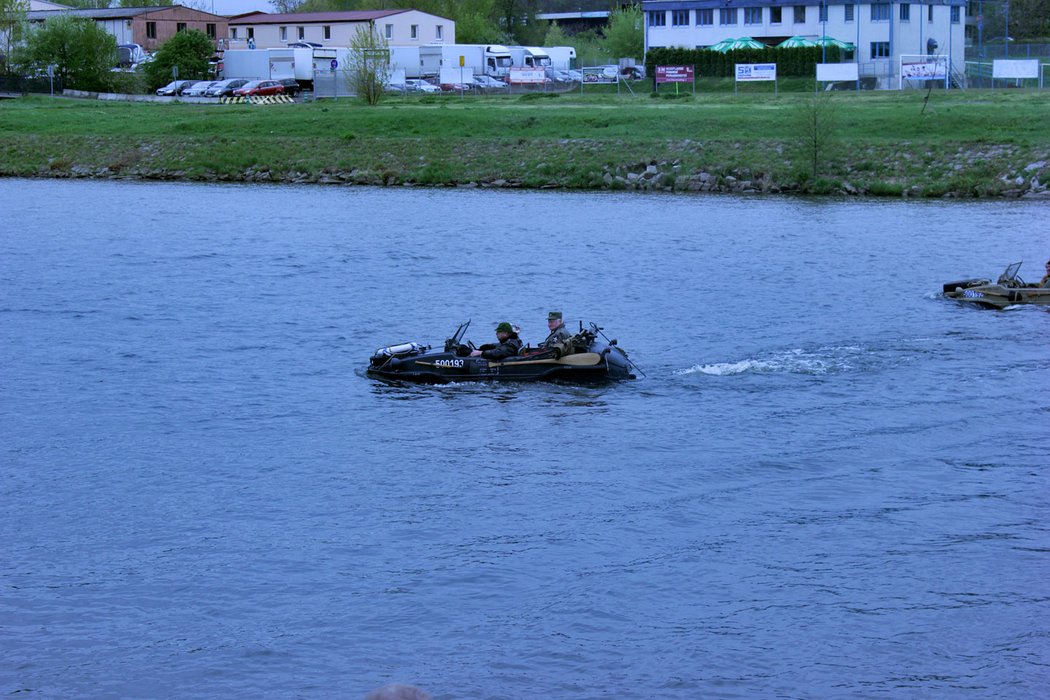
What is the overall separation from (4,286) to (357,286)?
892 centimetres

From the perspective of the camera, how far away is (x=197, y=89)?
88.2 m

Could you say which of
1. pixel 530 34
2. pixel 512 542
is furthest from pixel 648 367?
pixel 530 34

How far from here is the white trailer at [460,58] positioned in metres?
93.1

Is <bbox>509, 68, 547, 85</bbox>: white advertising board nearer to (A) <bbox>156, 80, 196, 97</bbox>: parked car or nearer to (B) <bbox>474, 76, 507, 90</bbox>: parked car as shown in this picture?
(B) <bbox>474, 76, 507, 90</bbox>: parked car

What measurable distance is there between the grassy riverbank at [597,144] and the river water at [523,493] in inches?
842

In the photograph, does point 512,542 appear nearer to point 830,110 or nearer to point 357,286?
point 357,286

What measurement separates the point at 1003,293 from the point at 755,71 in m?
49.7

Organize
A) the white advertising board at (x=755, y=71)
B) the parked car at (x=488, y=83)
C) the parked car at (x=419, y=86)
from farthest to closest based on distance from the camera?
the parked car at (x=419, y=86) → the parked car at (x=488, y=83) → the white advertising board at (x=755, y=71)

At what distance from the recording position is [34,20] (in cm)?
10556

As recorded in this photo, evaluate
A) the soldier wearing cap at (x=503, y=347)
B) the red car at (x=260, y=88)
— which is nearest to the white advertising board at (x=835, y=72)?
the red car at (x=260, y=88)

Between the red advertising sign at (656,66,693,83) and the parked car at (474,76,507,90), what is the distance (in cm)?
1121

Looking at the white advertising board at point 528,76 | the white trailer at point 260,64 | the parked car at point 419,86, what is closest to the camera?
the white advertising board at point 528,76

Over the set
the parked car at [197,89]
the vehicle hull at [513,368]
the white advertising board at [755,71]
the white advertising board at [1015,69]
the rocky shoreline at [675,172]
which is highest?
the parked car at [197,89]

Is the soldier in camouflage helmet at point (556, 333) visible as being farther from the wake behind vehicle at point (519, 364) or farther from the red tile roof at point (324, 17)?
the red tile roof at point (324, 17)
